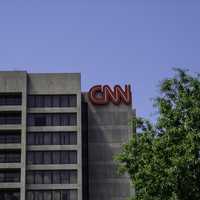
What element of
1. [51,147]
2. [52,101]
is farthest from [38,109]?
[51,147]

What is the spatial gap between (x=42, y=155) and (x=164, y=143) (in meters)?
66.7

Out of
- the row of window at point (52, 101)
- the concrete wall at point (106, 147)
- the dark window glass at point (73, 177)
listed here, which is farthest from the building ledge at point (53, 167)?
the row of window at point (52, 101)

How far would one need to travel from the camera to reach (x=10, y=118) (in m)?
118

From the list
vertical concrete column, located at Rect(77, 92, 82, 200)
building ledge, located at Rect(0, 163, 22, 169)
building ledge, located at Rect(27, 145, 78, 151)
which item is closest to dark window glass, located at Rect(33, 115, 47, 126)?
building ledge, located at Rect(27, 145, 78, 151)

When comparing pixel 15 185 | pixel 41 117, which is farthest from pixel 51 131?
pixel 15 185

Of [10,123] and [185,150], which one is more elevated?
[10,123]

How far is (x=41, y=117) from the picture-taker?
116438 millimetres

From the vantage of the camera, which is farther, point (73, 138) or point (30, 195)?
point (73, 138)

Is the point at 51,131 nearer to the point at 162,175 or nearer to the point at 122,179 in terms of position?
the point at 122,179

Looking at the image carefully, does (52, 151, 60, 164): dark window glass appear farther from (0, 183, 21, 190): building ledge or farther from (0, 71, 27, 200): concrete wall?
(0, 183, 21, 190): building ledge

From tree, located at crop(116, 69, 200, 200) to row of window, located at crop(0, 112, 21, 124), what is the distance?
66678mm

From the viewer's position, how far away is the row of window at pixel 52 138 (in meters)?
115

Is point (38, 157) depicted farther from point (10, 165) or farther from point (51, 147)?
point (10, 165)

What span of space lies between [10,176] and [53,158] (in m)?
8.48
